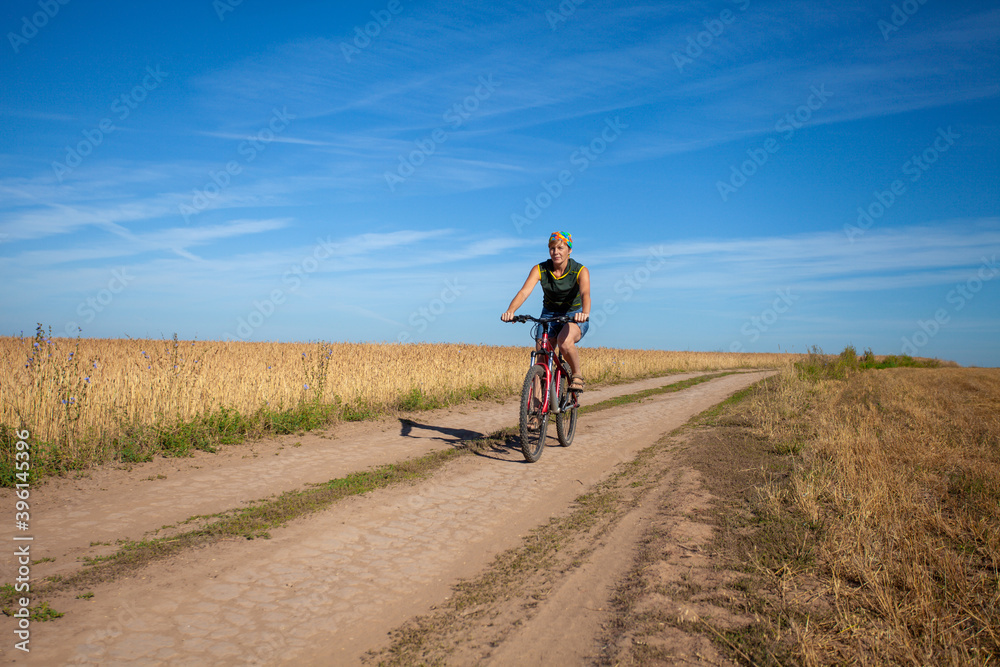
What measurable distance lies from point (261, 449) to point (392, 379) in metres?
5.27

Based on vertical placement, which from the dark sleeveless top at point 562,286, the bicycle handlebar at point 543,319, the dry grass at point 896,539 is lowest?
the dry grass at point 896,539

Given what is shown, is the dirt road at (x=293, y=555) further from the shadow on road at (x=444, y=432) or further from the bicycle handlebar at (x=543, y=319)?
the bicycle handlebar at (x=543, y=319)

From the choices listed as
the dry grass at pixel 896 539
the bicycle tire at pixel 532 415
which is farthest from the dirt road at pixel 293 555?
the dry grass at pixel 896 539

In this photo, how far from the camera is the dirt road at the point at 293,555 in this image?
289 centimetres

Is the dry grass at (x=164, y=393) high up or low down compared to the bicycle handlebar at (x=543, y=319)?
down

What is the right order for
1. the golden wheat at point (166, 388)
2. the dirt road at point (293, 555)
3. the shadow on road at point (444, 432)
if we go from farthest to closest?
the shadow on road at point (444, 432)
the golden wheat at point (166, 388)
the dirt road at point (293, 555)

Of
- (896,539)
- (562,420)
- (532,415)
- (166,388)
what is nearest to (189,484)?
(166,388)

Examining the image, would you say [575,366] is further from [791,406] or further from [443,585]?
[791,406]

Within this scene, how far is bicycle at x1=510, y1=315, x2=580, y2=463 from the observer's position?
7.10 metres

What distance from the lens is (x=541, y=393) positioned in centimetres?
743

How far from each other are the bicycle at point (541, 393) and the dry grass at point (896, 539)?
116 inches

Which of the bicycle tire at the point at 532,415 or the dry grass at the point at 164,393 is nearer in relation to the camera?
the dry grass at the point at 164,393

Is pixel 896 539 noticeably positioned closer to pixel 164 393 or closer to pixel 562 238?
pixel 562 238

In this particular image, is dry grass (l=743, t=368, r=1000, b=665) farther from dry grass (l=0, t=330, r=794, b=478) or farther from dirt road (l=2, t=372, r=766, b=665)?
dry grass (l=0, t=330, r=794, b=478)
